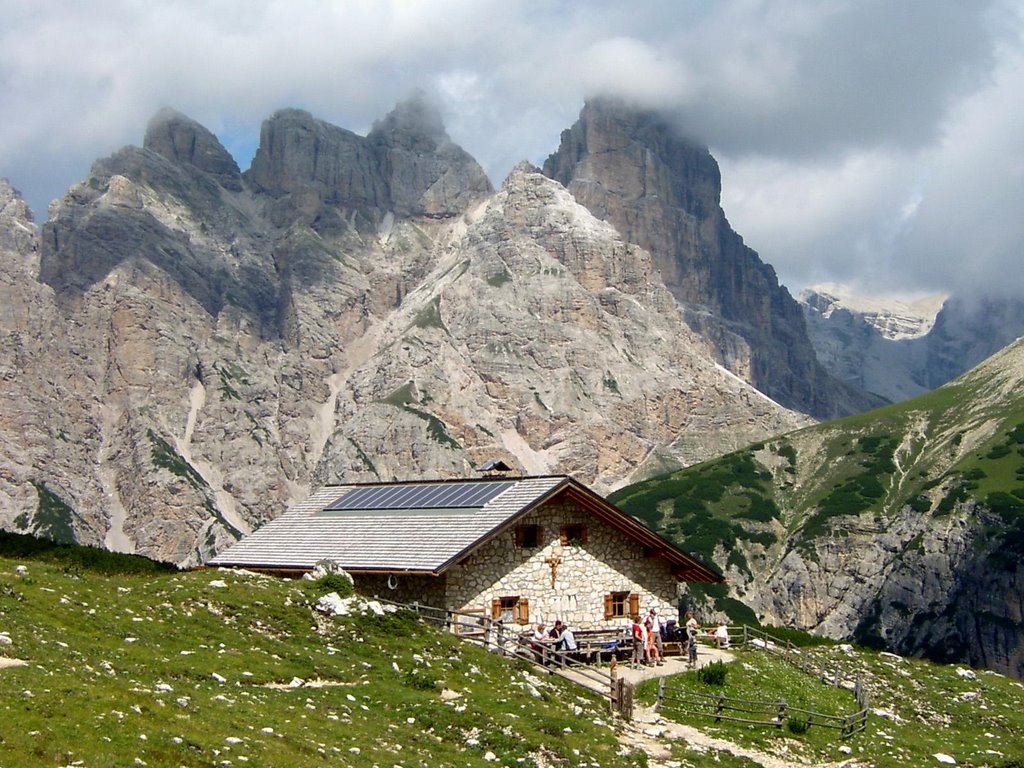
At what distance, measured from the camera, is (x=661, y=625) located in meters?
46.9

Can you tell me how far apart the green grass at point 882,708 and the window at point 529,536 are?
8.48 meters

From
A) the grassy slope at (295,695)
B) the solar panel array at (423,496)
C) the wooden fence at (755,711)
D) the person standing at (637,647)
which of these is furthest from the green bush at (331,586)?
the wooden fence at (755,711)

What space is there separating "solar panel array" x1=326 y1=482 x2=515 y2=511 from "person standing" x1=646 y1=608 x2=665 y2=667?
8291 mm

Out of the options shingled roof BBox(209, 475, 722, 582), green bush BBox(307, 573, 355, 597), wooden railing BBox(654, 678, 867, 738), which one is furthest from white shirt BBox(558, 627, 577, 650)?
green bush BBox(307, 573, 355, 597)

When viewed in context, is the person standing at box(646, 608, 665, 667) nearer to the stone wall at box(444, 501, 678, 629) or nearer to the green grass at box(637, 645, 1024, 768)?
the stone wall at box(444, 501, 678, 629)

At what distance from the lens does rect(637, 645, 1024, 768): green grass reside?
3434cm

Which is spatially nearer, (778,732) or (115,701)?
(115,701)

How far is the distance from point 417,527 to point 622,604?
915 cm

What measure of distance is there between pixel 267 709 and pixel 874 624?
160 metres

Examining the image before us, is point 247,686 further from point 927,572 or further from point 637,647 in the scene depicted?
point 927,572

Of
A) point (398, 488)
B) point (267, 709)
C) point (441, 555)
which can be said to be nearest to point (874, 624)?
point (398, 488)

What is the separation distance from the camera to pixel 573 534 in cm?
4728

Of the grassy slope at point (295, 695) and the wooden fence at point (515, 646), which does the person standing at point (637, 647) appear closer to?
the wooden fence at point (515, 646)

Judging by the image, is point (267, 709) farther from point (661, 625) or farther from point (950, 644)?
point (950, 644)
